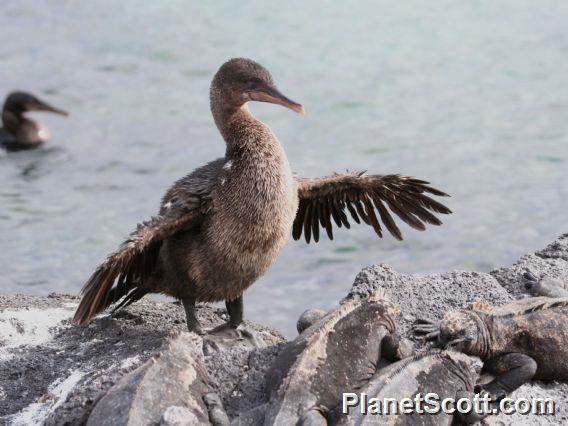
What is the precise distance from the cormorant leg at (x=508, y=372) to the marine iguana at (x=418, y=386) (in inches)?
4.9

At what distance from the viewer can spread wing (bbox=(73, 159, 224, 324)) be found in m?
5.96

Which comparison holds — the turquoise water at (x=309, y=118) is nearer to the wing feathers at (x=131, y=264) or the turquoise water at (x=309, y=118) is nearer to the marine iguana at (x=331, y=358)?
the wing feathers at (x=131, y=264)

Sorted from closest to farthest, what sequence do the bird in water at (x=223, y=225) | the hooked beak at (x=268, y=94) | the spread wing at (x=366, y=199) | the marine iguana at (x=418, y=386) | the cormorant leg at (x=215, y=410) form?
the marine iguana at (x=418, y=386) → the cormorant leg at (x=215, y=410) → the bird in water at (x=223, y=225) → the hooked beak at (x=268, y=94) → the spread wing at (x=366, y=199)

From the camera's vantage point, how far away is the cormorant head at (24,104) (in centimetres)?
1362

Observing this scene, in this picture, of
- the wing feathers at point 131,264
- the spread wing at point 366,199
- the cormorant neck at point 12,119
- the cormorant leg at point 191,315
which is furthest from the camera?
the cormorant neck at point 12,119

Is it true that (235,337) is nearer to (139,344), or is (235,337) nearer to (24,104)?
(139,344)

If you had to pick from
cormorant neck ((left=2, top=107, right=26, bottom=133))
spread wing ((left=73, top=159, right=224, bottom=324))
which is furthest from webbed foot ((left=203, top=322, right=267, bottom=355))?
cormorant neck ((left=2, top=107, right=26, bottom=133))

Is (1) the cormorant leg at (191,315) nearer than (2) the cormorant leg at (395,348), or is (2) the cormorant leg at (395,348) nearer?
(2) the cormorant leg at (395,348)

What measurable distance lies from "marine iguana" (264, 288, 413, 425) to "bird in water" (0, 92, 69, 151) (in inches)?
353

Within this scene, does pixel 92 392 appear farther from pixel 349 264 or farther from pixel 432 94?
pixel 432 94

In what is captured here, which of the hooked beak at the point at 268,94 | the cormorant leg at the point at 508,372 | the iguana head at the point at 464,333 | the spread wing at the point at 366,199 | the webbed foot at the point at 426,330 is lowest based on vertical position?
the cormorant leg at the point at 508,372

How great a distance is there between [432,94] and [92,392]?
10.1 meters

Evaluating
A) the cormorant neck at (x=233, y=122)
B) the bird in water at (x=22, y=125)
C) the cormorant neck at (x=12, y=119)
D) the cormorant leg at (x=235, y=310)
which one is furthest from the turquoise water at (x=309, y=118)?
the cormorant neck at (x=233, y=122)

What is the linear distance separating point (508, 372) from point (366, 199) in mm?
1979
